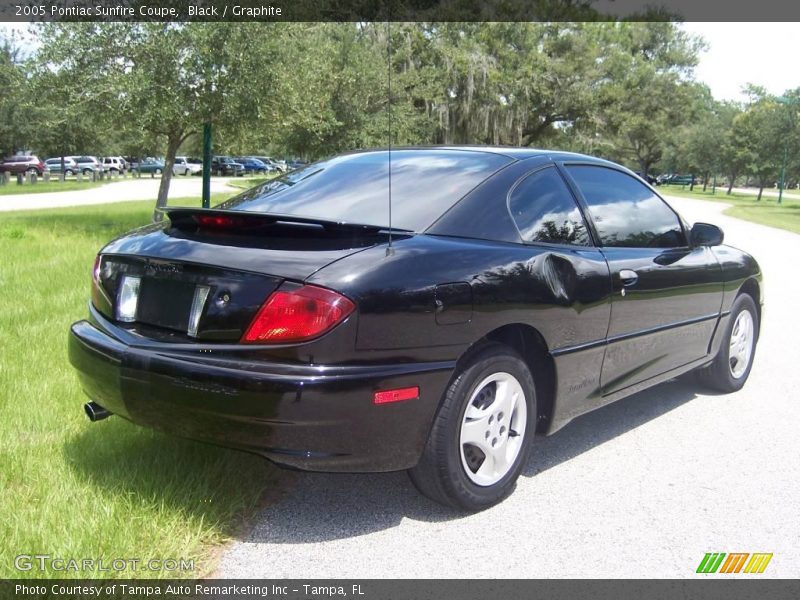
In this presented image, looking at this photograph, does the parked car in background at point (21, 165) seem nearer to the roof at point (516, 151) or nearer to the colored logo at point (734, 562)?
the roof at point (516, 151)

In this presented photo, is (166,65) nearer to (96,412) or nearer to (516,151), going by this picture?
(516,151)

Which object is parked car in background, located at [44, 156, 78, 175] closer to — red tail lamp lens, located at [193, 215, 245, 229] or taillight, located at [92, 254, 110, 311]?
taillight, located at [92, 254, 110, 311]

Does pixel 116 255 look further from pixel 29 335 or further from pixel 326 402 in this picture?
pixel 29 335

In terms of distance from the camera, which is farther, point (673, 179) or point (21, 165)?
point (673, 179)

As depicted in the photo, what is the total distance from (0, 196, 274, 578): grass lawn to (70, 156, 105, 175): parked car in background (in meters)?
54.3

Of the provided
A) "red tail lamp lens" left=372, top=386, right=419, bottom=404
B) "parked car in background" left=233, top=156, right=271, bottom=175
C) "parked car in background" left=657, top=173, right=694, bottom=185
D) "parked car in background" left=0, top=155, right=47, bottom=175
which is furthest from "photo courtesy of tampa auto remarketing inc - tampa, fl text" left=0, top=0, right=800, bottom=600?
"parked car in background" left=657, top=173, right=694, bottom=185

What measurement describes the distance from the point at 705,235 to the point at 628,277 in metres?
1.05

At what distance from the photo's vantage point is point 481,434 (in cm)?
337

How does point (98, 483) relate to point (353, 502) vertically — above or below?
above

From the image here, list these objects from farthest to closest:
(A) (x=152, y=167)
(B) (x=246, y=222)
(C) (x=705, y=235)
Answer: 1. (A) (x=152, y=167)
2. (C) (x=705, y=235)
3. (B) (x=246, y=222)

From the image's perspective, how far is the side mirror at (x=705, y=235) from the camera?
487 centimetres

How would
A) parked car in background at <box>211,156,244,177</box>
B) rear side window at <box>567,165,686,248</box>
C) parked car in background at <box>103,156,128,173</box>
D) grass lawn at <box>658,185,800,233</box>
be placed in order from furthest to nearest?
1. parked car in background at <box>211,156,244,177</box>
2. parked car in background at <box>103,156,128,173</box>
3. grass lawn at <box>658,185,800,233</box>
4. rear side window at <box>567,165,686,248</box>

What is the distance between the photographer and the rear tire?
17.7 feet

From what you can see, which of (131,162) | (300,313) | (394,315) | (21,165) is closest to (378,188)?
(394,315)
